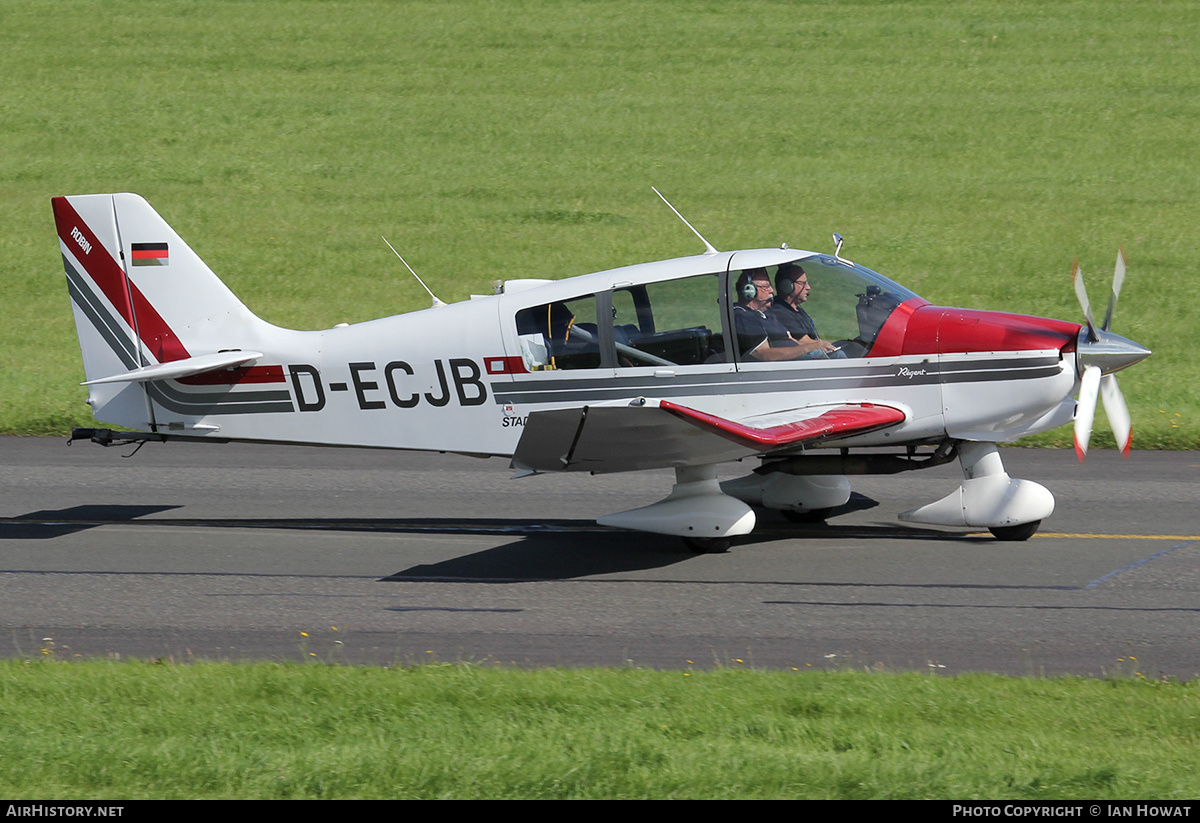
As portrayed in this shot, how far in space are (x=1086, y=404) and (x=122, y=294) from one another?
7141 mm

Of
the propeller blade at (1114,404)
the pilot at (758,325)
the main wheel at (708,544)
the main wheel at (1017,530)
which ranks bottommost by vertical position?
the main wheel at (1017,530)

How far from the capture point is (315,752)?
17.6 feet

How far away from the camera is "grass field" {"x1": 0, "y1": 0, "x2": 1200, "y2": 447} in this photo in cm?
1922

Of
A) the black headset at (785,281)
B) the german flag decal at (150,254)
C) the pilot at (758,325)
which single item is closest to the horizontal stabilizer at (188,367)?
the german flag decal at (150,254)

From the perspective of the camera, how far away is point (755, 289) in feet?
29.2

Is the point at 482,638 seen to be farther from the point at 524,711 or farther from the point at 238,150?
the point at 238,150

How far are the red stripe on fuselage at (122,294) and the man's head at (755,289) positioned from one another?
4321 millimetres

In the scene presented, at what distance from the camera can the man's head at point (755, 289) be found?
29.2ft

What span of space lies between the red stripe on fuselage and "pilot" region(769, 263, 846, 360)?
457 centimetres

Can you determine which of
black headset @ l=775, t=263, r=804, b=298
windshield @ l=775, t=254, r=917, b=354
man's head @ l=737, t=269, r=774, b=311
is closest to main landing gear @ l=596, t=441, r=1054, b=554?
windshield @ l=775, t=254, r=917, b=354

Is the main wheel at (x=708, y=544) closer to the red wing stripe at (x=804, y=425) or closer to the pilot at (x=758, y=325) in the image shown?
the red wing stripe at (x=804, y=425)

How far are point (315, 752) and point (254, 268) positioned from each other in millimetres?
15982

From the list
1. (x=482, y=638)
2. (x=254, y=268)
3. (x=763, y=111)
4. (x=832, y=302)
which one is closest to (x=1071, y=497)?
(x=832, y=302)

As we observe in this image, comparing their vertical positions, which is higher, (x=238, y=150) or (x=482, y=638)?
(x=238, y=150)
